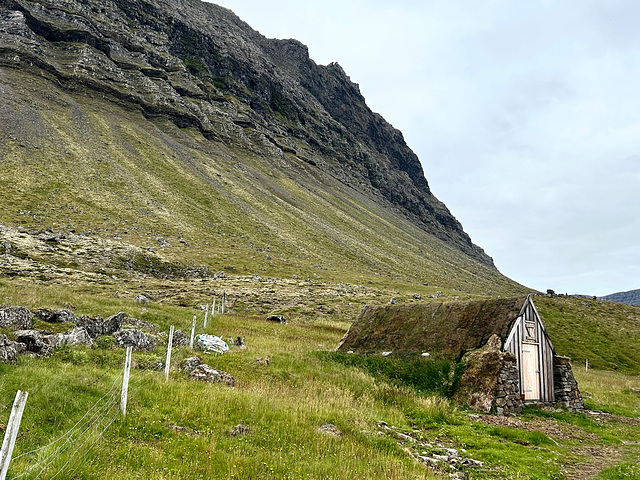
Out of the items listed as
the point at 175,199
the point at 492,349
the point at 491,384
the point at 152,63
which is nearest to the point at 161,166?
the point at 175,199

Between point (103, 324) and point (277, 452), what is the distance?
11654 mm

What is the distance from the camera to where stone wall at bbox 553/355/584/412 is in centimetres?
1775

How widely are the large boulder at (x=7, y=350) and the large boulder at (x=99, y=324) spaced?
437 centimetres

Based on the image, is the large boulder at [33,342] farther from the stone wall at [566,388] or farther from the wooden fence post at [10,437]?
the stone wall at [566,388]

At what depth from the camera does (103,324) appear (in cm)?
1605

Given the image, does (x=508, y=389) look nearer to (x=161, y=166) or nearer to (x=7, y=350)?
(x=7, y=350)

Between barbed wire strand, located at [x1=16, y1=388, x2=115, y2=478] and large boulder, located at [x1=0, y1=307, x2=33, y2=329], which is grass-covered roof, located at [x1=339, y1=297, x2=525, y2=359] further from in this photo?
large boulder, located at [x1=0, y1=307, x2=33, y2=329]

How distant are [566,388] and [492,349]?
5320 mm

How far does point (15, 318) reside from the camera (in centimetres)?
1365

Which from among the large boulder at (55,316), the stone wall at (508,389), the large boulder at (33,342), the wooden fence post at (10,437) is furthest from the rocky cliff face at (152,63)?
the wooden fence post at (10,437)

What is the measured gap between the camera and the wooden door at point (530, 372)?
17203mm

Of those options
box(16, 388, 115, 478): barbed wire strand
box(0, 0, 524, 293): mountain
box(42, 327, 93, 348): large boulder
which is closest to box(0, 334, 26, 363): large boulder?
box(42, 327, 93, 348): large boulder

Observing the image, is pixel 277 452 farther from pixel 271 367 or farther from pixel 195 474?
pixel 271 367

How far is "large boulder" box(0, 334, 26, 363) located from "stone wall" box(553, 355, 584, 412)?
846 inches
